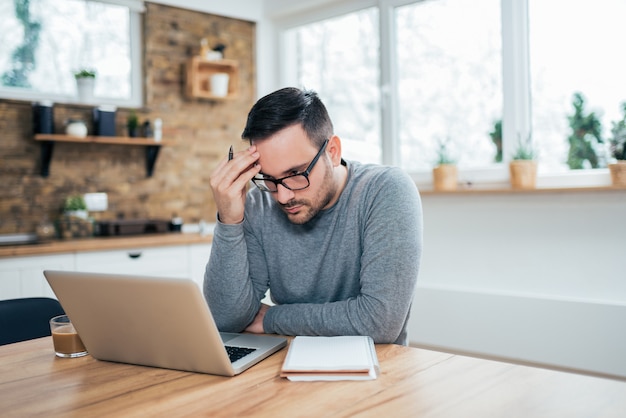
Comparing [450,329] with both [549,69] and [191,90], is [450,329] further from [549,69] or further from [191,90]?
[191,90]

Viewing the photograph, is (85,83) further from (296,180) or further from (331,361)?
(331,361)

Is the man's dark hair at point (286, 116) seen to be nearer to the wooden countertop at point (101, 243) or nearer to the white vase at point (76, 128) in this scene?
the wooden countertop at point (101, 243)

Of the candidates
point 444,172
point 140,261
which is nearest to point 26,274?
point 140,261

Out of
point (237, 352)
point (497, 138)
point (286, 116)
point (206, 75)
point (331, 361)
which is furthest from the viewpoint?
point (206, 75)

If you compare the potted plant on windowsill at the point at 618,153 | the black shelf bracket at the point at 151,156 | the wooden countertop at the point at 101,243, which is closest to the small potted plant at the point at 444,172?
the potted plant on windowsill at the point at 618,153

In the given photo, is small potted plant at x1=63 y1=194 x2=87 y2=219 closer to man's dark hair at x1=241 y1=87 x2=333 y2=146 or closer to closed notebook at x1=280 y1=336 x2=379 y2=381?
man's dark hair at x1=241 y1=87 x2=333 y2=146

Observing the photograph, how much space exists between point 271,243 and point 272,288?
14 cm

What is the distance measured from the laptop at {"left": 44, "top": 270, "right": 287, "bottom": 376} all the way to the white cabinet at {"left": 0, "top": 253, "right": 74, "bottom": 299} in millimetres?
1938

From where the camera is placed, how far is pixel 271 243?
1.78 meters

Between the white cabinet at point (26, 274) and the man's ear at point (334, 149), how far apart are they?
6.60 ft

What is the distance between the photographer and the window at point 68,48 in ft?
11.8

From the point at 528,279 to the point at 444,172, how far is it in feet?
2.49

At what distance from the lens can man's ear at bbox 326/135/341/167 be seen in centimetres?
170

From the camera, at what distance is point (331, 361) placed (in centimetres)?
114
